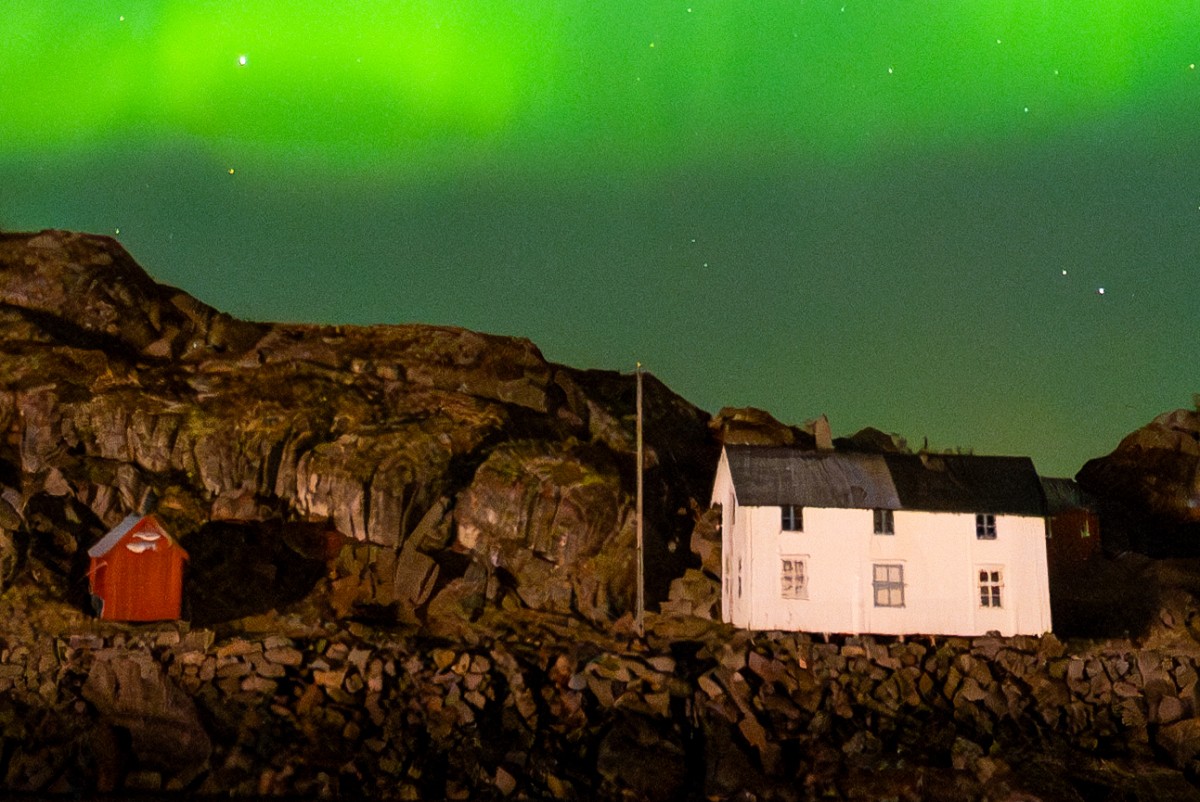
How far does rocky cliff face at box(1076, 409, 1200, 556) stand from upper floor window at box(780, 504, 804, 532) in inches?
932

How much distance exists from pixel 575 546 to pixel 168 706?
17428mm

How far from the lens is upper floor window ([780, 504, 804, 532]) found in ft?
146

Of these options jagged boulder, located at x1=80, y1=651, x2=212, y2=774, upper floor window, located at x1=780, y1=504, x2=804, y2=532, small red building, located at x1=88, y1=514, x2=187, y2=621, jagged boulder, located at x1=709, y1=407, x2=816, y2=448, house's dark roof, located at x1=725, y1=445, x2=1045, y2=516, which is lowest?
jagged boulder, located at x1=80, y1=651, x2=212, y2=774

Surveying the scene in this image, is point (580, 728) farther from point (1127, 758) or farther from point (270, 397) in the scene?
point (270, 397)

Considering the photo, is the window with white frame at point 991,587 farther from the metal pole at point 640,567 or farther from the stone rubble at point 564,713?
the metal pole at point 640,567

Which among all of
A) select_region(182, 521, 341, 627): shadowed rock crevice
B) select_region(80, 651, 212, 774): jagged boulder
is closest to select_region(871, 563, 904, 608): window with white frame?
select_region(182, 521, 341, 627): shadowed rock crevice

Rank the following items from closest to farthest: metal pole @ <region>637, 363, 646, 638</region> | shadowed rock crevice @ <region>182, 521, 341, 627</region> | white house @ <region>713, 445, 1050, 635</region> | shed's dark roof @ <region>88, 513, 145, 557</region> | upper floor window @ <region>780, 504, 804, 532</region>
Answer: shed's dark roof @ <region>88, 513, 145, 557</region> < white house @ <region>713, 445, 1050, 635</region> < upper floor window @ <region>780, 504, 804, 532</region> < metal pole @ <region>637, 363, 646, 638</region> < shadowed rock crevice @ <region>182, 521, 341, 627</region>

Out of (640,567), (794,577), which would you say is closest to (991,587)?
(794,577)

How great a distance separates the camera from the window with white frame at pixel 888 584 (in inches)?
1725

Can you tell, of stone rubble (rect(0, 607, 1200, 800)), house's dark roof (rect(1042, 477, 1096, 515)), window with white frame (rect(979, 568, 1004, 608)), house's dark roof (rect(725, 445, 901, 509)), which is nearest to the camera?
stone rubble (rect(0, 607, 1200, 800))

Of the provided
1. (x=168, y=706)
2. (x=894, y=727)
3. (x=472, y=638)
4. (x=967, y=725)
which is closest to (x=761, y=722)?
(x=894, y=727)

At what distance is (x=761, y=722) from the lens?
39000 millimetres

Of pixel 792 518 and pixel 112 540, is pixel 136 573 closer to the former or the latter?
pixel 112 540

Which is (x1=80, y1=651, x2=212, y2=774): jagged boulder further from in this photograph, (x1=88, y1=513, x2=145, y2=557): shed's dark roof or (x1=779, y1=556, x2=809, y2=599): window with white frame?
(x1=779, y1=556, x2=809, y2=599): window with white frame
